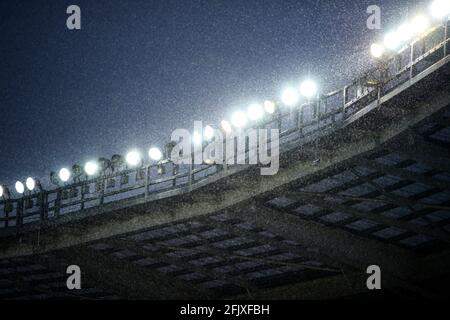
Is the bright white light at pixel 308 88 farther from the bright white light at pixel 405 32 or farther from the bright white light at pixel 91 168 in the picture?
the bright white light at pixel 91 168

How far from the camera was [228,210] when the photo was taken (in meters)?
19.2

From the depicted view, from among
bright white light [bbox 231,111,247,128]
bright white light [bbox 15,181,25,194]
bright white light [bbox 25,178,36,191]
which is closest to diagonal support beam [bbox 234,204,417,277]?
bright white light [bbox 231,111,247,128]

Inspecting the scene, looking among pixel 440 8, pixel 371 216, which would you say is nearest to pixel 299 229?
pixel 371 216

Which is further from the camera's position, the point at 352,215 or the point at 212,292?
the point at 212,292

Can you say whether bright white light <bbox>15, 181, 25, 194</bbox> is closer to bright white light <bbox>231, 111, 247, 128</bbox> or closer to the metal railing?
the metal railing

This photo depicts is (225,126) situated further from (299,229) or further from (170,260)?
(170,260)

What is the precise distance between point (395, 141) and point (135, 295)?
14.8 metres

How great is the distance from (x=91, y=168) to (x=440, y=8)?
15.4 meters

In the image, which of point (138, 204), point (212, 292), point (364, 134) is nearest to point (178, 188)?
point (138, 204)

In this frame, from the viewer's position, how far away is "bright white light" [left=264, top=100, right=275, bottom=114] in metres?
19.1

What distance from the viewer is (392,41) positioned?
15.9m

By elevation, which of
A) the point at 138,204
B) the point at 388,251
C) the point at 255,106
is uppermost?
the point at 255,106

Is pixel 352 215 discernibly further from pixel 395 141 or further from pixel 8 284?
pixel 8 284
